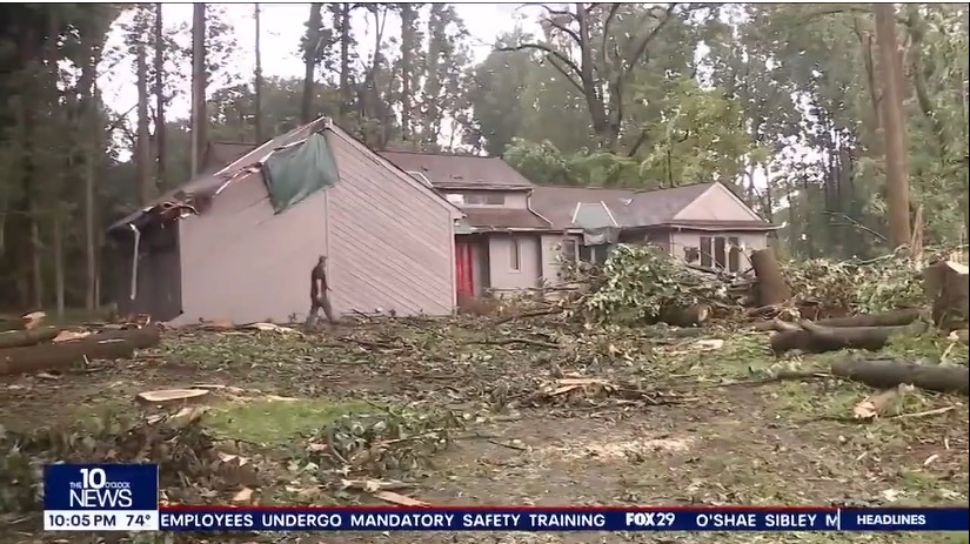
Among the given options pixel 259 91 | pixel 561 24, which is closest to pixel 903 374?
pixel 561 24

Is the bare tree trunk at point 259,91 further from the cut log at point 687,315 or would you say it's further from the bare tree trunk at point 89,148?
the cut log at point 687,315

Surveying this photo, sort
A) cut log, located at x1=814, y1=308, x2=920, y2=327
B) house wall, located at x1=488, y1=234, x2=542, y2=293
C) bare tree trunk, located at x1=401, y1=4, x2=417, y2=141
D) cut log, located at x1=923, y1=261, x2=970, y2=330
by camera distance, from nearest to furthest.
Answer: cut log, located at x1=923, y1=261, x2=970, y2=330
cut log, located at x1=814, y1=308, x2=920, y2=327
house wall, located at x1=488, y1=234, x2=542, y2=293
bare tree trunk, located at x1=401, y1=4, x2=417, y2=141

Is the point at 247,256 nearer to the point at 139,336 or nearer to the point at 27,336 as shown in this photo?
the point at 139,336

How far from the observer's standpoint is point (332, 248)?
2277 millimetres

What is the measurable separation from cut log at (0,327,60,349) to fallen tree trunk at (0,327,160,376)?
24 mm

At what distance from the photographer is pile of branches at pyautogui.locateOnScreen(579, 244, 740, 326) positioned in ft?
8.07

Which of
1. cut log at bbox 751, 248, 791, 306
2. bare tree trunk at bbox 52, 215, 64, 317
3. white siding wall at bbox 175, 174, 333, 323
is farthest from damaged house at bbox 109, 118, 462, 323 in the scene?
cut log at bbox 751, 248, 791, 306

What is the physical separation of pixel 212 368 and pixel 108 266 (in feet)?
1.40

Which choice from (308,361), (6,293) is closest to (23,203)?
(6,293)

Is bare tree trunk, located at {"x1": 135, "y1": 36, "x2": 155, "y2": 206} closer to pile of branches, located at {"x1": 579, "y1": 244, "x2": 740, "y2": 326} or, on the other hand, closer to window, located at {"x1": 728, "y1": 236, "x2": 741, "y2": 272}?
pile of branches, located at {"x1": 579, "y1": 244, "x2": 740, "y2": 326}

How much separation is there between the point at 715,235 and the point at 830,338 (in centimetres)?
40

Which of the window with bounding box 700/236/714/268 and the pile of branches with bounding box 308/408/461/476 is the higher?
the window with bounding box 700/236/714/268

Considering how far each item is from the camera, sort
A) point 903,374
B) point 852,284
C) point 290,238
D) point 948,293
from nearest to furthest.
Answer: point 948,293
point 903,374
point 852,284
point 290,238

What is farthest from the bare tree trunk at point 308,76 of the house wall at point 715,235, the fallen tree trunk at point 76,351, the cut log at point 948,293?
the cut log at point 948,293
